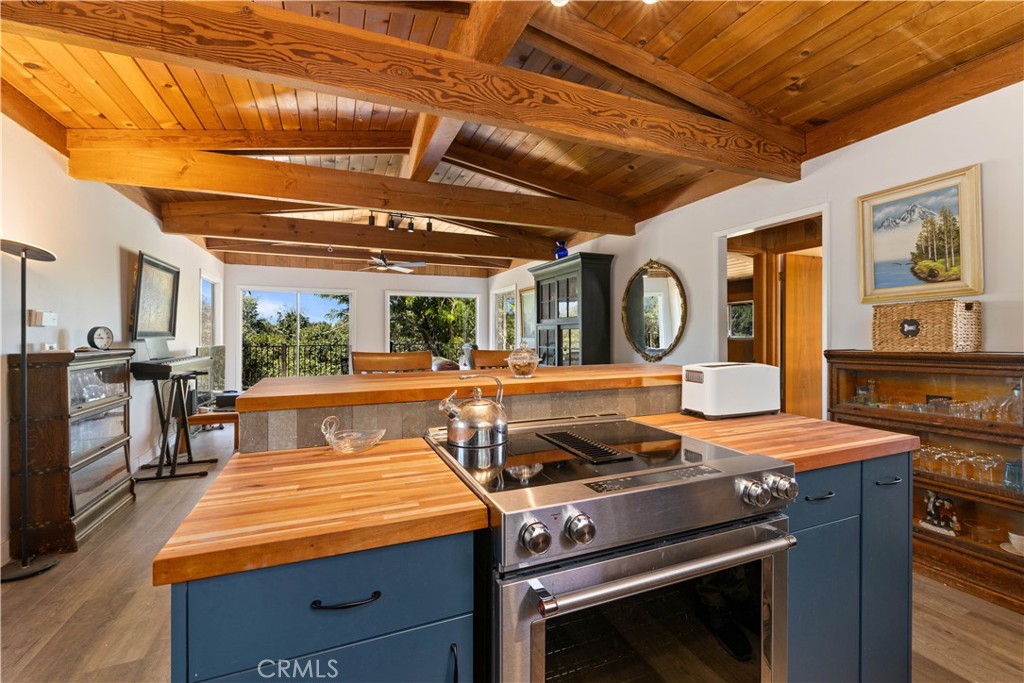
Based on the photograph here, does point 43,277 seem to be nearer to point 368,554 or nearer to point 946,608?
point 368,554

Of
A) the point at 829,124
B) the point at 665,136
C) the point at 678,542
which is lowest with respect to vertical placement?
the point at 678,542

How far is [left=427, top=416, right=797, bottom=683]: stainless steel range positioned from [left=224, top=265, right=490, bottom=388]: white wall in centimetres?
656

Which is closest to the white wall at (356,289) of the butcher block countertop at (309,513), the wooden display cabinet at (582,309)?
the wooden display cabinet at (582,309)

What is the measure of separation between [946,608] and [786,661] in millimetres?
1366

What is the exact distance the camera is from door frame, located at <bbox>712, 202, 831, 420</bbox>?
8.75 ft

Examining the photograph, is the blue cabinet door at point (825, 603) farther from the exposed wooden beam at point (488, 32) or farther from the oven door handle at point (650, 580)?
the exposed wooden beam at point (488, 32)

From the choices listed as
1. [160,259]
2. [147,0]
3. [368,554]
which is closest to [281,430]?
[368,554]

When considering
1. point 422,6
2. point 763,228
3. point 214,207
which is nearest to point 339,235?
point 214,207

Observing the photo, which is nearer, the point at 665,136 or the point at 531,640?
the point at 531,640

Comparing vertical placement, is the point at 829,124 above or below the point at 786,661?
above

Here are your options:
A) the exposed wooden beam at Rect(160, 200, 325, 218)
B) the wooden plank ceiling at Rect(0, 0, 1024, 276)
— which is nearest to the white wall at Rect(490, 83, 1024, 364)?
the wooden plank ceiling at Rect(0, 0, 1024, 276)

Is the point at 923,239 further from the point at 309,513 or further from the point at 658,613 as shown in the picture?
the point at 309,513

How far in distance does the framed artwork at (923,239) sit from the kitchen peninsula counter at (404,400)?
1.38 m

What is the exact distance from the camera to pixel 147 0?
150 centimetres
